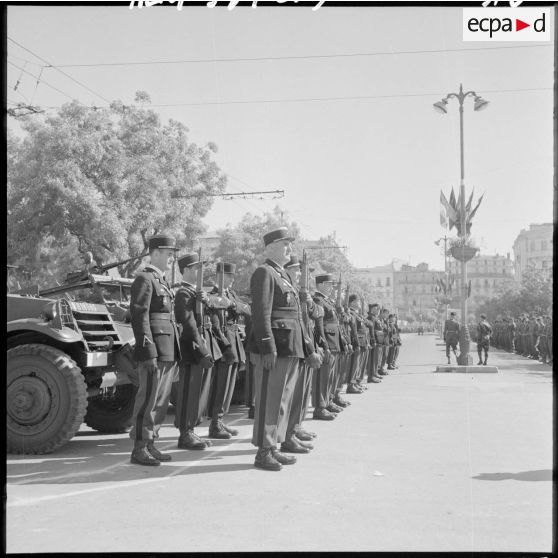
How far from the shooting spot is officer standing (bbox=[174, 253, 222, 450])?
7.69m

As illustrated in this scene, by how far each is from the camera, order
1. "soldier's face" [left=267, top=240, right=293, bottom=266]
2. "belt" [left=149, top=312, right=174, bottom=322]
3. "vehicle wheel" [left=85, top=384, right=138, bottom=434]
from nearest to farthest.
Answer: "belt" [left=149, top=312, right=174, bottom=322] < "soldier's face" [left=267, top=240, right=293, bottom=266] < "vehicle wheel" [left=85, top=384, right=138, bottom=434]

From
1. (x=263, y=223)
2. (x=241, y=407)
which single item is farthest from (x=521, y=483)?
(x=263, y=223)

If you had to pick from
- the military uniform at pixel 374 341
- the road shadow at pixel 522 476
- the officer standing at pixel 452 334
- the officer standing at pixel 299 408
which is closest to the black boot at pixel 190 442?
the officer standing at pixel 299 408

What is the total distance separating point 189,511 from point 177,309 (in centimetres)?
298

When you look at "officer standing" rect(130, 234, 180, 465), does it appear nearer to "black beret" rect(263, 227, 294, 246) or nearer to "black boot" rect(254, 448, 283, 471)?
"black boot" rect(254, 448, 283, 471)

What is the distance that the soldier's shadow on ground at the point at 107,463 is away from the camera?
20.5 feet

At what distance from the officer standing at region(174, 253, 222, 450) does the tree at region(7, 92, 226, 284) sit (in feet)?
50.6

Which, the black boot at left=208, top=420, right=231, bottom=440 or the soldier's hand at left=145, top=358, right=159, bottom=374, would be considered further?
the black boot at left=208, top=420, right=231, bottom=440

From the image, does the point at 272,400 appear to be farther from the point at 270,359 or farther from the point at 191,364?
the point at 191,364

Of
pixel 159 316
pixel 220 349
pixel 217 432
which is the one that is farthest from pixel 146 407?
pixel 217 432

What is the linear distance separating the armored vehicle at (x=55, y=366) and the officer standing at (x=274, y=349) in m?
1.60

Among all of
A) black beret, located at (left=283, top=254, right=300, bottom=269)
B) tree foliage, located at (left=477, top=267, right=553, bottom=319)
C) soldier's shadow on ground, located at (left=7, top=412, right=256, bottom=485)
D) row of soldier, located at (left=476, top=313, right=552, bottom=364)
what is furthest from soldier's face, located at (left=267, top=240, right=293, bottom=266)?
tree foliage, located at (left=477, top=267, right=553, bottom=319)

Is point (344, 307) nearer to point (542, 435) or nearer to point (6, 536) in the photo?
point (542, 435)

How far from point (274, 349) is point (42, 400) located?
7.35 ft
